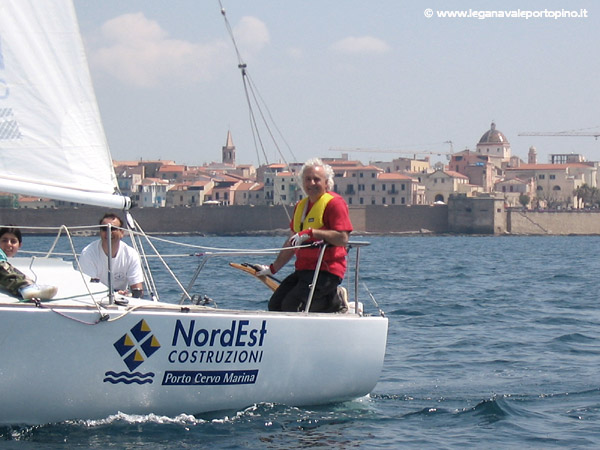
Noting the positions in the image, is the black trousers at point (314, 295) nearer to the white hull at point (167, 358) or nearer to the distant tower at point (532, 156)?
the white hull at point (167, 358)

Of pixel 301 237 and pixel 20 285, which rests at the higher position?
pixel 301 237

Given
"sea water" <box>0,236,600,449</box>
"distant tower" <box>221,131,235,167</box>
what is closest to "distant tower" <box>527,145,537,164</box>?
"distant tower" <box>221,131,235,167</box>

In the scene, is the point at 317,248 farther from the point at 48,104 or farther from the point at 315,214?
the point at 48,104

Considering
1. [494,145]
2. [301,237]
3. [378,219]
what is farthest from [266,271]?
[494,145]

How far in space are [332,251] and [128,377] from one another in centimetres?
129

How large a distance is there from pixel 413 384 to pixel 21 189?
300 centimetres

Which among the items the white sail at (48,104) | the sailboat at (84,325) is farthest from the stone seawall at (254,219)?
the white sail at (48,104)

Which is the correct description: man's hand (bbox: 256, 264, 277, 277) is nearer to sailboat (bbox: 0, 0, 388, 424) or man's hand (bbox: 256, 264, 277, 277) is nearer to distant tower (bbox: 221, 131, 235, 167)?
sailboat (bbox: 0, 0, 388, 424)

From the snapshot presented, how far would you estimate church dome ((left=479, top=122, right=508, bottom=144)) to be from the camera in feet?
388

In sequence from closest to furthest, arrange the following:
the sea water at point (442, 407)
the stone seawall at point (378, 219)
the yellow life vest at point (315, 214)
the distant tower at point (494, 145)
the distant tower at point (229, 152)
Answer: the sea water at point (442, 407) < the yellow life vest at point (315, 214) < the stone seawall at point (378, 219) < the distant tower at point (494, 145) < the distant tower at point (229, 152)

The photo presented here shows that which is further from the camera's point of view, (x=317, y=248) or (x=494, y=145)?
(x=494, y=145)

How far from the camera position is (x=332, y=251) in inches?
217

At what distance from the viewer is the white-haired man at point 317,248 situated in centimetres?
543

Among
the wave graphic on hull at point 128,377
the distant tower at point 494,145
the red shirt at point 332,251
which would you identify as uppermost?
the distant tower at point 494,145
